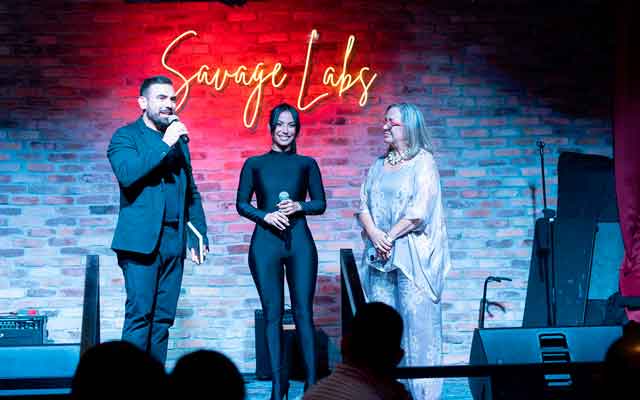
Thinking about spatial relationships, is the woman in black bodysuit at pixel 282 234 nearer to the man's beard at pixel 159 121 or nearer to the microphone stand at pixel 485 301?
the man's beard at pixel 159 121

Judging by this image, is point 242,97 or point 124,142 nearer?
point 124,142

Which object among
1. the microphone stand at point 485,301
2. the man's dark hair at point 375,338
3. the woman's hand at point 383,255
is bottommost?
the microphone stand at point 485,301


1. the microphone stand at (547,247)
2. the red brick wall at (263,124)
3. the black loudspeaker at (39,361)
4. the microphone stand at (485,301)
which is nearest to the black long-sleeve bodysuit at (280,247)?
the black loudspeaker at (39,361)

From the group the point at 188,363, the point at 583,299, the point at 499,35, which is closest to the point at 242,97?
the point at 499,35

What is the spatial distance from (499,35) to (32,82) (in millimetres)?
3372

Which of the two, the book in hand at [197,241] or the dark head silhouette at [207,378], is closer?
the dark head silhouette at [207,378]

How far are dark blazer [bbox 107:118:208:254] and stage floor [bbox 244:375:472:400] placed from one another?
126cm

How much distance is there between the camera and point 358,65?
5988 mm

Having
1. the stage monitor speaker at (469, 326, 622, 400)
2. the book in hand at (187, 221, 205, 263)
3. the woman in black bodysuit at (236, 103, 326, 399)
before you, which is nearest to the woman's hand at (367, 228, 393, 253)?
the woman in black bodysuit at (236, 103, 326, 399)

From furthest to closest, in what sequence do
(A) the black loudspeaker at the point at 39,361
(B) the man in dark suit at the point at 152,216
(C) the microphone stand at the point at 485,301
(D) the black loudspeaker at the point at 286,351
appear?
(C) the microphone stand at the point at 485,301 → (D) the black loudspeaker at the point at 286,351 → (B) the man in dark suit at the point at 152,216 → (A) the black loudspeaker at the point at 39,361

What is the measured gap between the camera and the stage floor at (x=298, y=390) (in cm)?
477

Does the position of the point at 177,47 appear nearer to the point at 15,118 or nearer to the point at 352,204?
the point at 15,118

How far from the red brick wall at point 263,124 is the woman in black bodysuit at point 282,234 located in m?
1.26

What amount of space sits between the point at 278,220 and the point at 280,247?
15 centimetres
